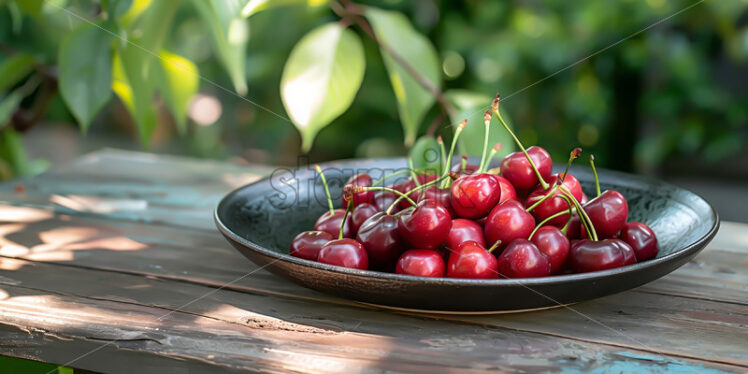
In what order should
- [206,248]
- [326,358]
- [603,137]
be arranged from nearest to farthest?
[326,358], [206,248], [603,137]

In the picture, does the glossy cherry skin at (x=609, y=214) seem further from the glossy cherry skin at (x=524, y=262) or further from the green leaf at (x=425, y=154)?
the green leaf at (x=425, y=154)

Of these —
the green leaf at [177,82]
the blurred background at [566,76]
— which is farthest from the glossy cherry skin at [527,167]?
the blurred background at [566,76]

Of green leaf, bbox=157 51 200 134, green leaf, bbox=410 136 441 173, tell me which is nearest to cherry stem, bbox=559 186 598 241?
green leaf, bbox=410 136 441 173

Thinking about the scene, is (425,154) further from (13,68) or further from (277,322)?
(13,68)

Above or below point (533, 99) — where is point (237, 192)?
below

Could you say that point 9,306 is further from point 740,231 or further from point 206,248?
point 740,231

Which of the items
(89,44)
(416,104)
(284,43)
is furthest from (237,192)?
(284,43)

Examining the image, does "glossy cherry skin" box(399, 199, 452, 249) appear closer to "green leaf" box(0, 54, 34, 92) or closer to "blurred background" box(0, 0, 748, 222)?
"green leaf" box(0, 54, 34, 92)
